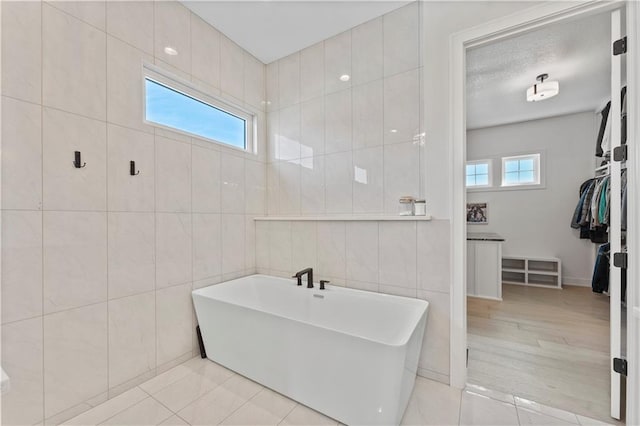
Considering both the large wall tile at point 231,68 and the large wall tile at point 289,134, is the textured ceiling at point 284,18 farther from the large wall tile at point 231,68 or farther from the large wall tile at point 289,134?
the large wall tile at point 289,134

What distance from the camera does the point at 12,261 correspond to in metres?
1.28

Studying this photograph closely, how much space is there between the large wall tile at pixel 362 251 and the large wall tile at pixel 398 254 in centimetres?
6

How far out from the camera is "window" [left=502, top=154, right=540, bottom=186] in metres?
4.37

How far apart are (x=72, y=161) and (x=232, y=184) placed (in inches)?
43.7

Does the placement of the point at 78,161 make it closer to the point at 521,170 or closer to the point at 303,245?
the point at 303,245

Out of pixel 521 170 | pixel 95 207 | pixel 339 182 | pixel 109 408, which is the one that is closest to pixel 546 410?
pixel 339 182

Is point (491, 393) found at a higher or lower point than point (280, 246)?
lower

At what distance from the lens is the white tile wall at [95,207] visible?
131 centimetres

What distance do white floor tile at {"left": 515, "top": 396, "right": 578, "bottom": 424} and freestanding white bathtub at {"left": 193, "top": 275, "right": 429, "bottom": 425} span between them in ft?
2.07

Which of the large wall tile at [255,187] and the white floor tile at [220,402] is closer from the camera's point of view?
the white floor tile at [220,402]

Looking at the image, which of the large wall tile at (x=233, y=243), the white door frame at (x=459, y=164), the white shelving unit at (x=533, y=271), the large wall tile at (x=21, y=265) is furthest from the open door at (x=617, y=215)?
the white shelving unit at (x=533, y=271)

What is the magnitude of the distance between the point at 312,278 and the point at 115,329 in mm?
1354

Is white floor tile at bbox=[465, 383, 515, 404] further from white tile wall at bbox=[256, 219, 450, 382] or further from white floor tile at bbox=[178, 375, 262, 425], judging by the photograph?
white floor tile at bbox=[178, 375, 262, 425]

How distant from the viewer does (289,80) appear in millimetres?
2656
